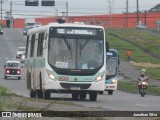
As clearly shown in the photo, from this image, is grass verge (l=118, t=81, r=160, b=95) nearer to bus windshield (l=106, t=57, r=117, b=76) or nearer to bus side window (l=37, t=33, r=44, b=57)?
bus windshield (l=106, t=57, r=117, b=76)

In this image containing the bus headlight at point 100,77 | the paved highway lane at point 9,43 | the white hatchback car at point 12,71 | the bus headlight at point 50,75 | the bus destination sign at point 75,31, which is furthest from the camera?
the paved highway lane at point 9,43

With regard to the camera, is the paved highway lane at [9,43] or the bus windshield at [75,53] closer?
the bus windshield at [75,53]

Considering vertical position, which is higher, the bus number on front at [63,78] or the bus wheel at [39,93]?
the bus number on front at [63,78]

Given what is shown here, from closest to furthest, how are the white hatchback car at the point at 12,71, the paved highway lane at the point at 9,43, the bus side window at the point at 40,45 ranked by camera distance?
the bus side window at the point at 40,45 → the white hatchback car at the point at 12,71 → the paved highway lane at the point at 9,43

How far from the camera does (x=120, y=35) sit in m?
113

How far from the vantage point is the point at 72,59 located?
99.2 ft

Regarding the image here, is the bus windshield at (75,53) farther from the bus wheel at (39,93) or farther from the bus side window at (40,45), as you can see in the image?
the bus wheel at (39,93)

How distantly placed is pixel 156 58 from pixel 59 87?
51.7 metres

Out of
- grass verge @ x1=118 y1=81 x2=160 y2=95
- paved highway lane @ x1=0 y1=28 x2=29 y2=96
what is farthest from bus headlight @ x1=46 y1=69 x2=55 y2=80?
paved highway lane @ x1=0 y1=28 x2=29 y2=96

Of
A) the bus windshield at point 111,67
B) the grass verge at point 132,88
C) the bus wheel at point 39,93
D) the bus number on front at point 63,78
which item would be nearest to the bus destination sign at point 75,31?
the bus number on front at point 63,78

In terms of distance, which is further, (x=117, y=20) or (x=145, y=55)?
(x=117, y=20)

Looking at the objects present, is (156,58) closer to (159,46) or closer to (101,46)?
(159,46)

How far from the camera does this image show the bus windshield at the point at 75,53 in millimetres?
30156

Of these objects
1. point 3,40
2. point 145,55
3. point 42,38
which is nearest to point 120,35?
point 3,40
